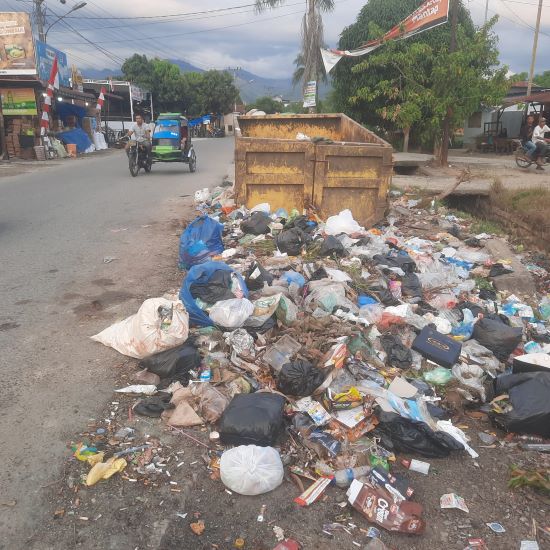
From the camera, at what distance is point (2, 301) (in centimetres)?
439

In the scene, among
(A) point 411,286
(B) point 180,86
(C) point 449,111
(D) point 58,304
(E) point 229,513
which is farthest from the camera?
(B) point 180,86

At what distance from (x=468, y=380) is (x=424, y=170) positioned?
35.0ft

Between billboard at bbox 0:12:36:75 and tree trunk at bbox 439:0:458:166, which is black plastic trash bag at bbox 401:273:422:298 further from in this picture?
billboard at bbox 0:12:36:75

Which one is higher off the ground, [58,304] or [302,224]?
[302,224]

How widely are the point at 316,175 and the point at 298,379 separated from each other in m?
4.13

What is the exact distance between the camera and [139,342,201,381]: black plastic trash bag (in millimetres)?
3170

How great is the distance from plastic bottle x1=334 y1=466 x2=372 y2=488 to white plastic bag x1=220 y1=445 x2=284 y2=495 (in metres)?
0.29

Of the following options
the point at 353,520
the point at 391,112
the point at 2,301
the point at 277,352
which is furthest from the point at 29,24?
the point at 353,520

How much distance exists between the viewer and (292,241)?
553cm

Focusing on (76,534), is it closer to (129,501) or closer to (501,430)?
(129,501)

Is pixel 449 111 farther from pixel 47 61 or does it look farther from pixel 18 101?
pixel 47 61

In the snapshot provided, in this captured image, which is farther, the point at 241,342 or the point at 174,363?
the point at 241,342

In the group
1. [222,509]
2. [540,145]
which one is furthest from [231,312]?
[540,145]

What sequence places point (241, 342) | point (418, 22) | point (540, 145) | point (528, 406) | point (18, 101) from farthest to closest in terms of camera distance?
1. point (18, 101)
2. point (540, 145)
3. point (418, 22)
4. point (241, 342)
5. point (528, 406)
